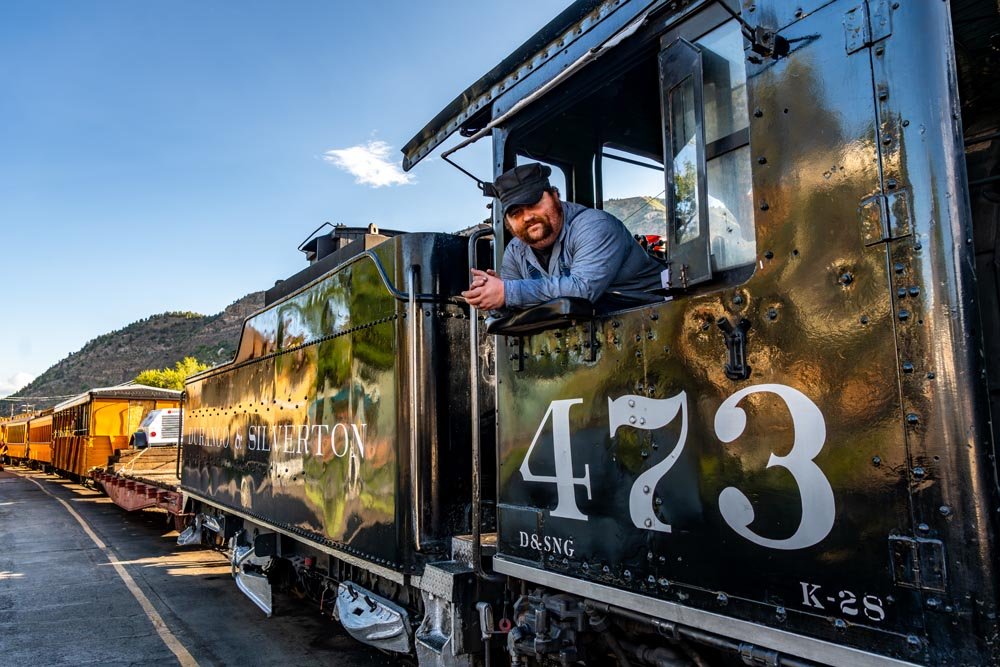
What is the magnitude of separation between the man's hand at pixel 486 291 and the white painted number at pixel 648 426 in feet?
2.04

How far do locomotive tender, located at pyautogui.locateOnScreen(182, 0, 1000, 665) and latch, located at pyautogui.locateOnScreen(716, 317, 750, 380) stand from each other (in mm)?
12

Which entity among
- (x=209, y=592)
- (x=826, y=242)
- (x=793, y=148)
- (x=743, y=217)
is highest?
(x=793, y=148)

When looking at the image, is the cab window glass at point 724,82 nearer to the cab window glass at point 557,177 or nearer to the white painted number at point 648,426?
the white painted number at point 648,426

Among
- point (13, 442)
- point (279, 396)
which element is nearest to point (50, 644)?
point (279, 396)

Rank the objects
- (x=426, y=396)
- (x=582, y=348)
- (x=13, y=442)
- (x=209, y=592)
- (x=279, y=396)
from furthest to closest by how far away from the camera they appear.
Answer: (x=13, y=442) < (x=209, y=592) < (x=279, y=396) < (x=426, y=396) < (x=582, y=348)

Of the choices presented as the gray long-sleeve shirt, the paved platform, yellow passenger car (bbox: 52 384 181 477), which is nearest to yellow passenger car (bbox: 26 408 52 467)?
yellow passenger car (bbox: 52 384 181 477)

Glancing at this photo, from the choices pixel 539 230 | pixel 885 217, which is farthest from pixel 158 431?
pixel 885 217

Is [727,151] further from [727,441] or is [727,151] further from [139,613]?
[139,613]

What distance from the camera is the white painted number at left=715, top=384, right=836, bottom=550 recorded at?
1.75 metres

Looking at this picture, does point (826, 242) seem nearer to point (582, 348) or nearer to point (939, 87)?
point (939, 87)

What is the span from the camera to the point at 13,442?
36.9m

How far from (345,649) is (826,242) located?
17.1 ft

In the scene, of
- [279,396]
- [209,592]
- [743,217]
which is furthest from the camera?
[209,592]

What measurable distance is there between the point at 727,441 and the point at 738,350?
0.87 feet
